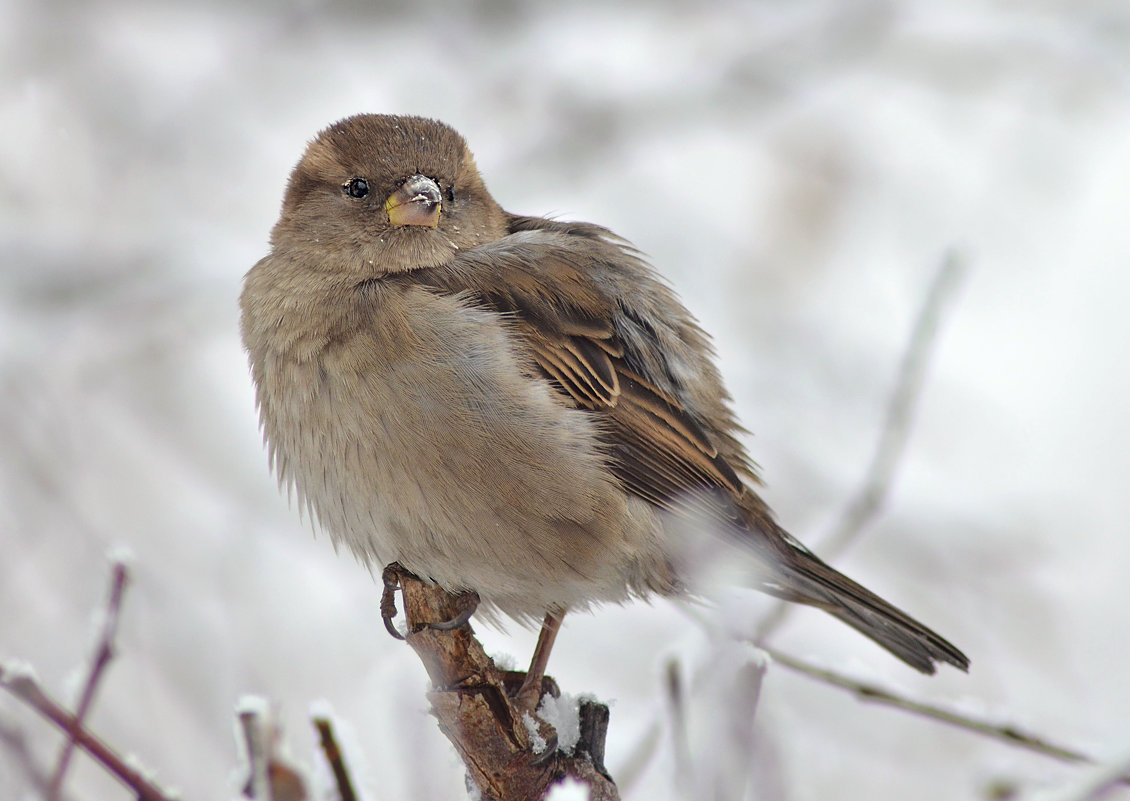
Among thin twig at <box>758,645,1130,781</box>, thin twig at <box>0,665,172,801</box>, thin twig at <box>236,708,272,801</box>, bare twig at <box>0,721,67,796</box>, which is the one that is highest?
thin twig at <box>758,645,1130,781</box>

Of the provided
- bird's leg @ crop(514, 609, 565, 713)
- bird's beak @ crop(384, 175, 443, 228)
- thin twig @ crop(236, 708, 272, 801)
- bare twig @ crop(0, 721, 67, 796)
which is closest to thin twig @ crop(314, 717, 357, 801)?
thin twig @ crop(236, 708, 272, 801)

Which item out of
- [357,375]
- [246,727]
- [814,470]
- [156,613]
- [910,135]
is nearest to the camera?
[246,727]

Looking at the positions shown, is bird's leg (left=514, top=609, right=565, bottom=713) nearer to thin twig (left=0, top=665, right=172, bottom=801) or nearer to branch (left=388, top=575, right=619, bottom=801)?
branch (left=388, top=575, right=619, bottom=801)

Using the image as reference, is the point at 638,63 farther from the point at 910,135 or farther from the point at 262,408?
the point at 262,408

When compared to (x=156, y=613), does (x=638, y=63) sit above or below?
above

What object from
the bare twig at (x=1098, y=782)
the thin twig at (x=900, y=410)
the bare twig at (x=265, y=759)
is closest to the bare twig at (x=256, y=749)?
the bare twig at (x=265, y=759)

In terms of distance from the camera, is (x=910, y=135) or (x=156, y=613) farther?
(x=910, y=135)

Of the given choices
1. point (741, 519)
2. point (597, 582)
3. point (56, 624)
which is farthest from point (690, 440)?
point (56, 624)
